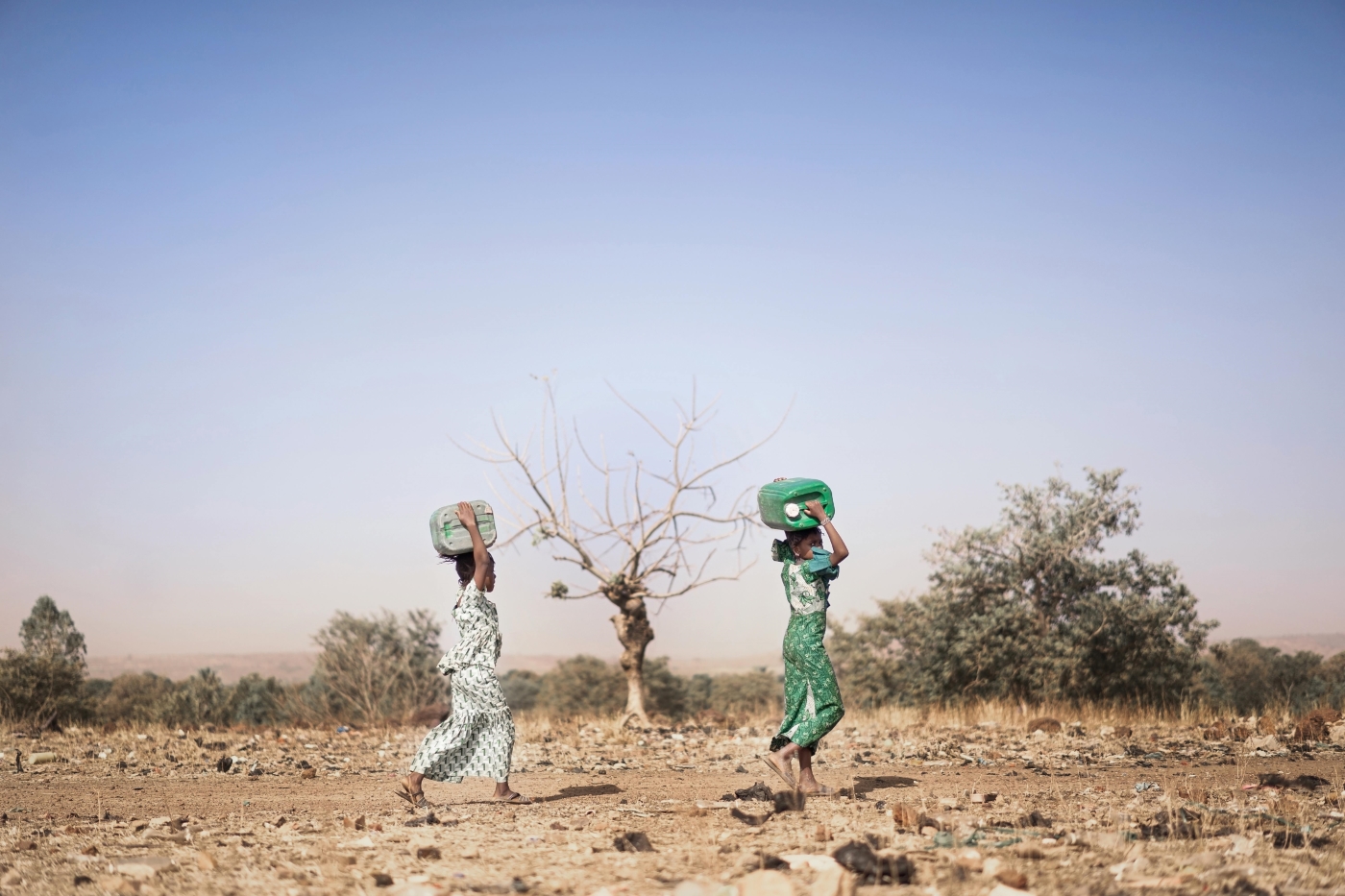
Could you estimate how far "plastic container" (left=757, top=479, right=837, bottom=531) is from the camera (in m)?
7.45

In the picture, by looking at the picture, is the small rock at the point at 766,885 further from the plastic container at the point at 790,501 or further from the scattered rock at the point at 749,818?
the plastic container at the point at 790,501

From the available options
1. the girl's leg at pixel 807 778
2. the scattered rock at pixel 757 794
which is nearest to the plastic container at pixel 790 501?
the girl's leg at pixel 807 778

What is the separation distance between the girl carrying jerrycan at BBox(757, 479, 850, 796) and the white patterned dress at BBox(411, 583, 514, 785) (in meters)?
2.05

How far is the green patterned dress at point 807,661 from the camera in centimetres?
722

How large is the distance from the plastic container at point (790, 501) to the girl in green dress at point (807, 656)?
2.9 inches

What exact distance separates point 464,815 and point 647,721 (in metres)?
9.00

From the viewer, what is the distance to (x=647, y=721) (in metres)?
15.4

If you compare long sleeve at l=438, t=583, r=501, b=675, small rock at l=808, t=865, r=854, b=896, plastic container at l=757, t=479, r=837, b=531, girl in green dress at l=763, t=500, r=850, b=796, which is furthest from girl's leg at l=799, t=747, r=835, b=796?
small rock at l=808, t=865, r=854, b=896

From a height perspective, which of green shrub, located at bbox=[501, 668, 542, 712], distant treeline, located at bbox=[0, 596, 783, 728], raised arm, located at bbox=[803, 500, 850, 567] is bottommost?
green shrub, located at bbox=[501, 668, 542, 712]

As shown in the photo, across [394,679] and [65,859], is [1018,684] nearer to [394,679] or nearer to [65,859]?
[394,679]

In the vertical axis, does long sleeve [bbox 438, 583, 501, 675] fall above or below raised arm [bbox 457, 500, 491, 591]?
below

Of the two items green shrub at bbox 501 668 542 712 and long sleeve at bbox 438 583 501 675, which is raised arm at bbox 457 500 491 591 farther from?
green shrub at bbox 501 668 542 712

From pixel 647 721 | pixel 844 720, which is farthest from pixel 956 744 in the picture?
pixel 647 721

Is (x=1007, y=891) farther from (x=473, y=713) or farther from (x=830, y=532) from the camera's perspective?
(x=473, y=713)
